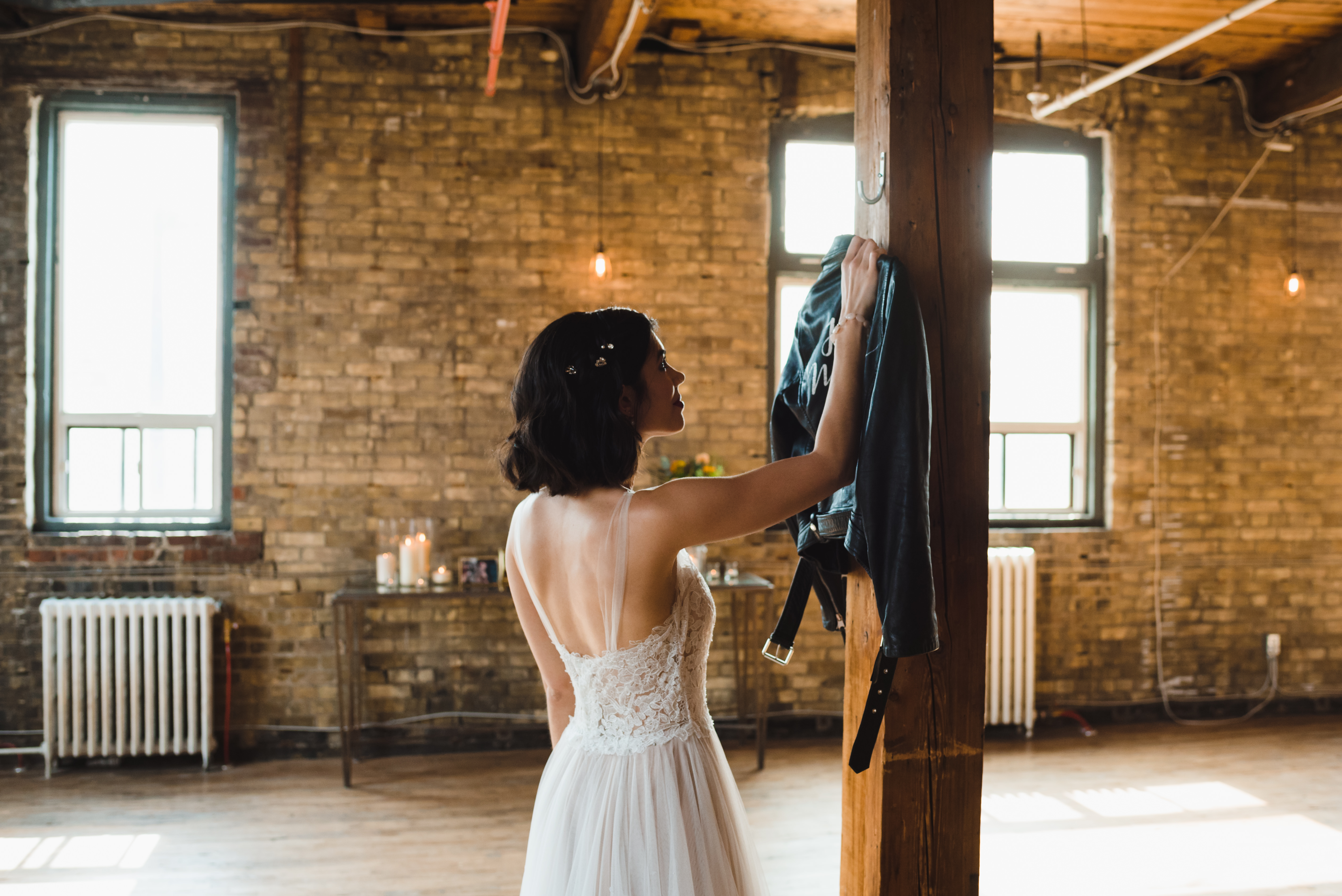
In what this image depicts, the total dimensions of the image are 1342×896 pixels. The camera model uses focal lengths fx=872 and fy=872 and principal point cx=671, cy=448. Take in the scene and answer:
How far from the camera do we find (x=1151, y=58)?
401cm

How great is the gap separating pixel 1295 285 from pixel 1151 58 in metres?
2.02

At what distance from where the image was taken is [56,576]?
436 cm

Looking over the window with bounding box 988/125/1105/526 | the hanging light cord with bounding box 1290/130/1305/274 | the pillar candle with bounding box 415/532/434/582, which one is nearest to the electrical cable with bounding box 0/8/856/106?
the window with bounding box 988/125/1105/526

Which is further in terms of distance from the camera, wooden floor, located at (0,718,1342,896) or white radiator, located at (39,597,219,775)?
white radiator, located at (39,597,219,775)

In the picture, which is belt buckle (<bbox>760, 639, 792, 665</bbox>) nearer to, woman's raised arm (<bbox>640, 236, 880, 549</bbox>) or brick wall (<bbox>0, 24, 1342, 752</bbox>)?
woman's raised arm (<bbox>640, 236, 880, 549</bbox>)

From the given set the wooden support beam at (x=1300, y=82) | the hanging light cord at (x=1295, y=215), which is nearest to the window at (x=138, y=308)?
the wooden support beam at (x=1300, y=82)

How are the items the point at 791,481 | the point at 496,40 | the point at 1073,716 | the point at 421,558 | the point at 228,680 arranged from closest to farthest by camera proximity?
the point at 791,481, the point at 496,40, the point at 421,558, the point at 228,680, the point at 1073,716

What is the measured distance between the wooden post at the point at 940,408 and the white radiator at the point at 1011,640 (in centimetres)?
336

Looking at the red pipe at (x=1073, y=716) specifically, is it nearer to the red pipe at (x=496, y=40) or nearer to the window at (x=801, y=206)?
the window at (x=801, y=206)

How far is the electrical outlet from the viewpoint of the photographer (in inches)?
203

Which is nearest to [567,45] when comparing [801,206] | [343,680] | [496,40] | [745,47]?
[745,47]

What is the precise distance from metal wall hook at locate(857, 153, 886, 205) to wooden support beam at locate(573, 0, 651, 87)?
244 cm

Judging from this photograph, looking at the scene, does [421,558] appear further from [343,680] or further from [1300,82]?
[1300,82]

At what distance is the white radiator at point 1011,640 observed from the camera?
15.7ft
